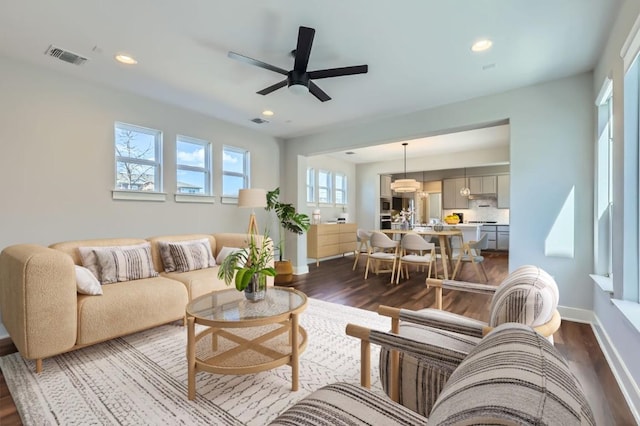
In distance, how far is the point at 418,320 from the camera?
1.47 m

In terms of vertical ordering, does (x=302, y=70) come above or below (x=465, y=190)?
above

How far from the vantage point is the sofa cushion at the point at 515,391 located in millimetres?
460

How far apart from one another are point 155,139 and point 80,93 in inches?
35.5

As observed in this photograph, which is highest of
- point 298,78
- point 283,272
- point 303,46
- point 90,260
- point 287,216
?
point 303,46

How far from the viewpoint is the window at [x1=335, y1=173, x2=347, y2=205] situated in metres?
8.09

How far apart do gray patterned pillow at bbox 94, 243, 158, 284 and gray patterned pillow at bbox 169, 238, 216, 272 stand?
10.2 inches

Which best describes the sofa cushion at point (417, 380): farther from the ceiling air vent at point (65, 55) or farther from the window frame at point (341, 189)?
the window frame at point (341, 189)

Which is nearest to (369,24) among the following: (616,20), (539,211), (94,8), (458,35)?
(458,35)

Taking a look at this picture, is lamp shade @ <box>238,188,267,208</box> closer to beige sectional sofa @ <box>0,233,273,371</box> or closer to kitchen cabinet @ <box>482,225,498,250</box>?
beige sectional sofa @ <box>0,233,273,371</box>

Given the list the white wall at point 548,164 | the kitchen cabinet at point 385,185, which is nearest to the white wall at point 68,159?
the white wall at point 548,164

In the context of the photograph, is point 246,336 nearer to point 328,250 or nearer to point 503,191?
point 328,250

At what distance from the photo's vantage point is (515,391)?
20.1 inches

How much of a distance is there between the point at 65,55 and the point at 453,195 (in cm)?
898

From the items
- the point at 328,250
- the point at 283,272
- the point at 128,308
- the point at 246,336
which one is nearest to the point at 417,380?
the point at 246,336
